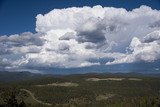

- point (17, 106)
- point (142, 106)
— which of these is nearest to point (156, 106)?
point (142, 106)

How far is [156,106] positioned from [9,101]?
8264 cm

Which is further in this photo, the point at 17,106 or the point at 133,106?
the point at 133,106

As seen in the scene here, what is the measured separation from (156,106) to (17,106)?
257ft

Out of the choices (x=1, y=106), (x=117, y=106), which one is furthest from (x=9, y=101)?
(x=117, y=106)

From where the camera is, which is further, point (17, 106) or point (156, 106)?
point (156, 106)

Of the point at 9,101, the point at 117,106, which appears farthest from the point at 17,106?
the point at 117,106

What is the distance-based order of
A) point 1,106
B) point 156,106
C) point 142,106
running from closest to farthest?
point 1,106 < point 156,106 < point 142,106

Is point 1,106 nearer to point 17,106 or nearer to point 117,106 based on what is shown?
point 17,106

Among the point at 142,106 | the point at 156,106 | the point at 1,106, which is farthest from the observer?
the point at 142,106

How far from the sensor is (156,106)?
7131 inches

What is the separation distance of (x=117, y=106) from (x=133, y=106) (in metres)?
9.69

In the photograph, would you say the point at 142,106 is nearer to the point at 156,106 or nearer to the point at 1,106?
the point at 156,106

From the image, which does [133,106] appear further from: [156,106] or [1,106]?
[1,106]

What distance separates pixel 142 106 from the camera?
647 feet
